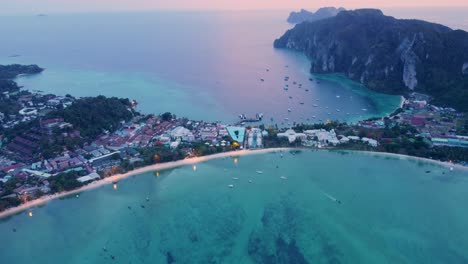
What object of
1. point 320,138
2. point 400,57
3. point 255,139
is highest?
point 400,57

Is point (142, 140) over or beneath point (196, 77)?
beneath

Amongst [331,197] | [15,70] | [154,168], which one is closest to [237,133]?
[154,168]

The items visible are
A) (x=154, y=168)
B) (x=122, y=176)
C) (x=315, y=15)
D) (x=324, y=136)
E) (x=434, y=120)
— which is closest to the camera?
(x=122, y=176)

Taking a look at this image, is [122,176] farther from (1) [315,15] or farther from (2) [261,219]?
(1) [315,15]

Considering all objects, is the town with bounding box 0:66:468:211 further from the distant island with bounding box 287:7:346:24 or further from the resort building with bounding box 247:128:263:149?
the distant island with bounding box 287:7:346:24

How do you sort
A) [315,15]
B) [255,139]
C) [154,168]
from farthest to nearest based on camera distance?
[315,15]
[255,139]
[154,168]

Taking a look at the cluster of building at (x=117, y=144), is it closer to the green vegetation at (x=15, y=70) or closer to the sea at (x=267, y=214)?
the sea at (x=267, y=214)
